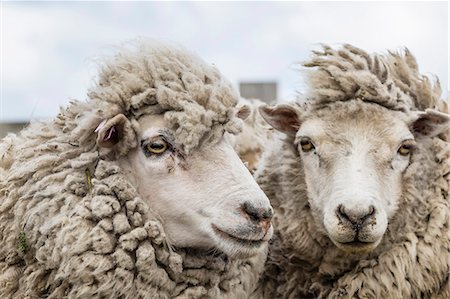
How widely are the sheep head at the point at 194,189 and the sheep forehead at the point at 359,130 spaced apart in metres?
0.86

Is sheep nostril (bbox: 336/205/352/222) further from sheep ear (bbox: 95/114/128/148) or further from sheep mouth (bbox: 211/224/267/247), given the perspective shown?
sheep ear (bbox: 95/114/128/148)

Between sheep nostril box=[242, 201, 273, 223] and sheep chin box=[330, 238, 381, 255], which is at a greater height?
sheep nostril box=[242, 201, 273, 223]

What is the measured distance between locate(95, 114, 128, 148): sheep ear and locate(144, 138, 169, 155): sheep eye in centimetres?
16

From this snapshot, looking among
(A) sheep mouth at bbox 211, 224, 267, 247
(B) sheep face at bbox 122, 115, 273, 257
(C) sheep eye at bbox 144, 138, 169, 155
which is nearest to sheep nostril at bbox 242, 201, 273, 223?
(B) sheep face at bbox 122, 115, 273, 257

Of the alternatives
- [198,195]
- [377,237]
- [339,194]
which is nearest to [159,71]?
[198,195]

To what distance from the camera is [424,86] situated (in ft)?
Result: 14.1

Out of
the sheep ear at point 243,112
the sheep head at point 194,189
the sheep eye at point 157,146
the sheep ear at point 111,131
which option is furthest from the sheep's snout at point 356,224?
the sheep ear at point 111,131

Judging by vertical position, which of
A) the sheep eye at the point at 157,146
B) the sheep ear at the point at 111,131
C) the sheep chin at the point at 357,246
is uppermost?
the sheep ear at the point at 111,131

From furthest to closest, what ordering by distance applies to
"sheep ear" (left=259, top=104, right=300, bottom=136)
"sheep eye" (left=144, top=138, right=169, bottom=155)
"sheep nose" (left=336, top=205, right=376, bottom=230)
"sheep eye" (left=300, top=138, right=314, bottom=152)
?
1. "sheep ear" (left=259, top=104, right=300, bottom=136)
2. "sheep eye" (left=300, top=138, right=314, bottom=152)
3. "sheep nose" (left=336, top=205, right=376, bottom=230)
4. "sheep eye" (left=144, top=138, right=169, bottom=155)

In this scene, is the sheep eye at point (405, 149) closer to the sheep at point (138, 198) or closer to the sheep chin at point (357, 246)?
the sheep chin at point (357, 246)

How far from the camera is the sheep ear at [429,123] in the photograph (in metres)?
4.04

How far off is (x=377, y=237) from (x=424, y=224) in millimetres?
547

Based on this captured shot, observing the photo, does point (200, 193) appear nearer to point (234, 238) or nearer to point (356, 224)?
point (234, 238)

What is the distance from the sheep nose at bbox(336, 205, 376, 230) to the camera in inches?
137
